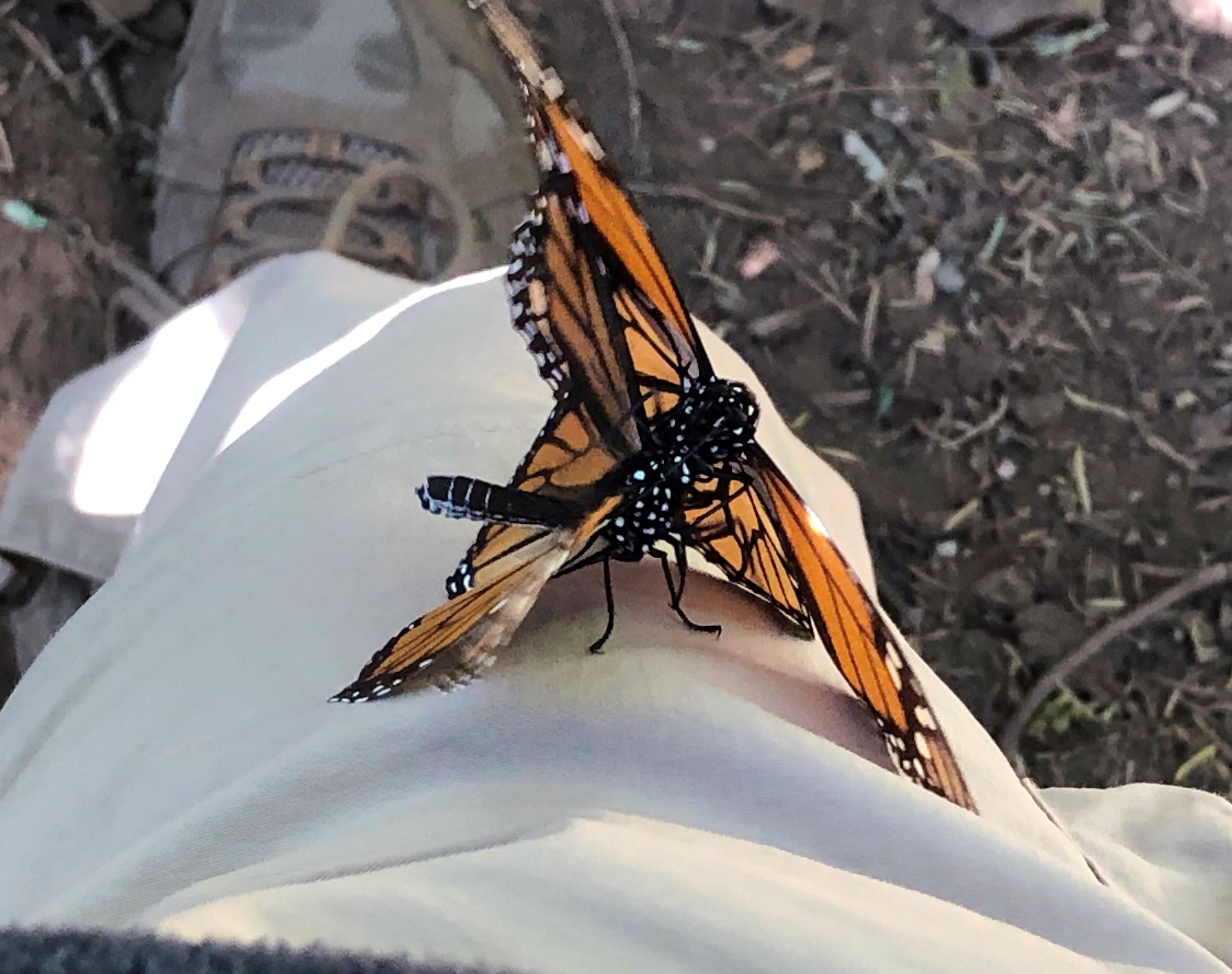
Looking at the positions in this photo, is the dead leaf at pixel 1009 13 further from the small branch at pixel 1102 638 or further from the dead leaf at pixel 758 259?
the small branch at pixel 1102 638

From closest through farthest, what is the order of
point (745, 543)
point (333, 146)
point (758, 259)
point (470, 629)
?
point (470, 629)
point (745, 543)
point (333, 146)
point (758, 259)

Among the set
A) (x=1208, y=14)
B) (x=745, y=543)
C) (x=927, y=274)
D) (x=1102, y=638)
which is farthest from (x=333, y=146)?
(x=1208, y=14)

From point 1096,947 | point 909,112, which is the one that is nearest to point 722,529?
point 1096,947

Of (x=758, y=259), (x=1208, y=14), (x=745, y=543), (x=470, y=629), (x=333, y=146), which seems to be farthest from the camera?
(x=1208, y=14)

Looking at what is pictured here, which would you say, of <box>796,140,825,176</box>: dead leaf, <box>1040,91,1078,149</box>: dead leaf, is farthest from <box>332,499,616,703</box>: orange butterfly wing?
<box>1040,91,1078,149</box>: dead leaf

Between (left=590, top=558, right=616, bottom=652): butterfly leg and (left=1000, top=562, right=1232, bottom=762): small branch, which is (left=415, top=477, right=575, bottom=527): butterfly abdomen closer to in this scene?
(left=590, top=558, right=616, bottom=652): butterfly leg

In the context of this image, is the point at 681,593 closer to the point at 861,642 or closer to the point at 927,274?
the point at 861,642
